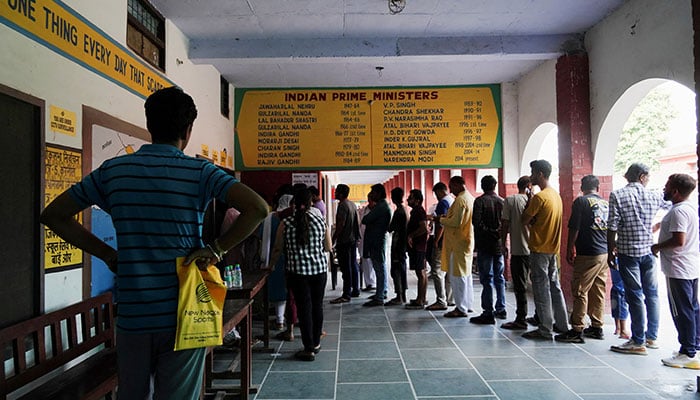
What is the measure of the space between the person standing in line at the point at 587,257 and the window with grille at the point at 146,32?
162 inches

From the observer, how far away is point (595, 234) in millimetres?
3982

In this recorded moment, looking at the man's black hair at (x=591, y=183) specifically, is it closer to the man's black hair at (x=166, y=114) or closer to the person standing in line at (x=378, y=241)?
the person standing in line at (x=378, y=241)

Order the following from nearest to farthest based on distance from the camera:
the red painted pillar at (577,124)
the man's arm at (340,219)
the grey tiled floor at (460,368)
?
the grey tiled floor at (460,368), the red painted pillar at (577,124), the man's arm at (340,219)

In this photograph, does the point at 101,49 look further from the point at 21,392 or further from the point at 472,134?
the point at 472,134

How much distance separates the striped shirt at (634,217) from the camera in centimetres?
366

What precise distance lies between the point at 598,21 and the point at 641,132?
37.3ft

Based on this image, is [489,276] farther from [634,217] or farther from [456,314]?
[634,217]

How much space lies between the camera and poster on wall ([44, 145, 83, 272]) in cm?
245

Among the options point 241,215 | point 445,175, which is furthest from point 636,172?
point 445,175

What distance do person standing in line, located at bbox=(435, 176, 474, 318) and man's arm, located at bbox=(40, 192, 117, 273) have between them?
3947 mm

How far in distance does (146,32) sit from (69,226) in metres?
3.06

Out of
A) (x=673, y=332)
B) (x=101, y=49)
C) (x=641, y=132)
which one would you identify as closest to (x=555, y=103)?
(x=673, y=332)

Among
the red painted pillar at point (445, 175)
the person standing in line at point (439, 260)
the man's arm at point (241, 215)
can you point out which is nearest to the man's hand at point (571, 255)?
the person standing in line at point (439, 260)

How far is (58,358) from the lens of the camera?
7.11ft
